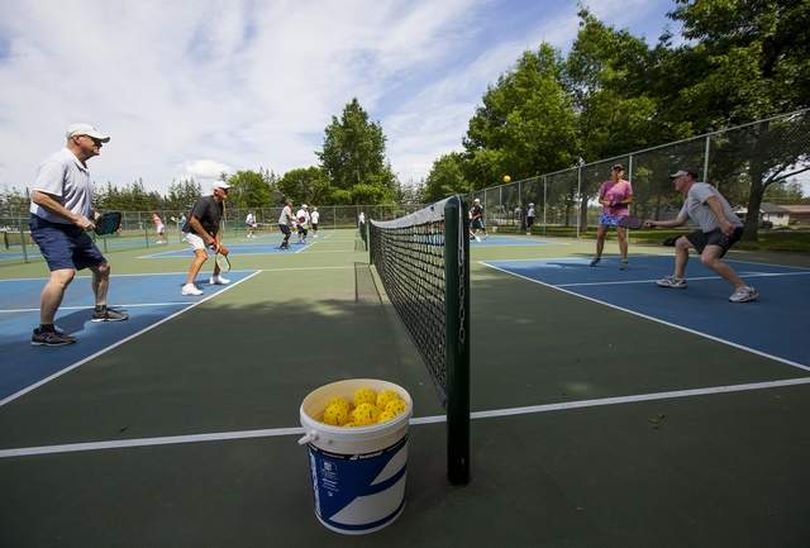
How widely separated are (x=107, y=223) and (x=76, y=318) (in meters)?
1.30

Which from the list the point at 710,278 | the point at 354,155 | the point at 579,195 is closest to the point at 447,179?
the point at 354,155

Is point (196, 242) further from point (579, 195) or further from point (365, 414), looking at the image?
point (579, 195)

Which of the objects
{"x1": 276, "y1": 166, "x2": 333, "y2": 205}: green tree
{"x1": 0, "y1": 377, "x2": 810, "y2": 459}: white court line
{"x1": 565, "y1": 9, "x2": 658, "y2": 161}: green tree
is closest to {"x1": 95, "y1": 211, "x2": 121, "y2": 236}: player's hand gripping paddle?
{"x1": 0, "y1": 377, "x2": 810, "y2": 459}: white court line

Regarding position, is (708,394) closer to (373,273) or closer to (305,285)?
(305,285)

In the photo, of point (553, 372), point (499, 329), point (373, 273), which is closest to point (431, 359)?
point (553, 372)

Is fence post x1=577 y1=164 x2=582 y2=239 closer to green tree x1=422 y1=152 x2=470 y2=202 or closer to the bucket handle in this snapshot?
the bucket handle

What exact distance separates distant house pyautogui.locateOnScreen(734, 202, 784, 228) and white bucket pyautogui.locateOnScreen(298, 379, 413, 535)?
48.7 ft

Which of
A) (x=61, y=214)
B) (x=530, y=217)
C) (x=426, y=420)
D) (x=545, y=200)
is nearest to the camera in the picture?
(x=426, y=420)

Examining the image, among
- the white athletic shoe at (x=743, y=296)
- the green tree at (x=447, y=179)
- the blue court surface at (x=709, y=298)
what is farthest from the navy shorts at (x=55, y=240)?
the green tree at (x=447, y=179)

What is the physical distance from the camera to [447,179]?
211 feet

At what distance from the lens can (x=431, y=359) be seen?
3.40 m

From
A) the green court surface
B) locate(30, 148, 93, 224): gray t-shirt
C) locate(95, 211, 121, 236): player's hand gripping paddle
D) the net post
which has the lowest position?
the green court surface

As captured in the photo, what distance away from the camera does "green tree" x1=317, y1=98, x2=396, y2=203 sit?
60.8 metres

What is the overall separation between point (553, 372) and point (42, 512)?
123 inches
